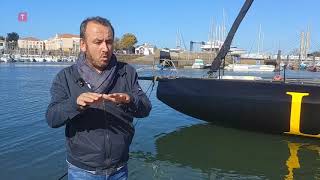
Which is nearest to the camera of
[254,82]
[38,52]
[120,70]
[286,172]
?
[120,70]

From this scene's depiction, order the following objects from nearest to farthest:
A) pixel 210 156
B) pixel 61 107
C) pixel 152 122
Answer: pixel 61 107
pixel 210 156
pixel 152 122

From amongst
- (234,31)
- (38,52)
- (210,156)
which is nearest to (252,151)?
(210,156)

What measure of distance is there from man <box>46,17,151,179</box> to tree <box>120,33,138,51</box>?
144965mm

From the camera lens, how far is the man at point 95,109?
9.43ft

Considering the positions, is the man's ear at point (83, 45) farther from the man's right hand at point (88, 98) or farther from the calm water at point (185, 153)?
the calm water at point (185, 153)

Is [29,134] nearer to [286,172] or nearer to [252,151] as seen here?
[252,151]

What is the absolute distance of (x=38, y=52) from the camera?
184625 millimetres

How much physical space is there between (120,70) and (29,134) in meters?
8.88

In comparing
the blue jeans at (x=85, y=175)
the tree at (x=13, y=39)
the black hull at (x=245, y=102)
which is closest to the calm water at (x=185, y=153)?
the black hull at (x=245, y=102)

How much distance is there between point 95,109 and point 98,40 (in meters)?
0.43

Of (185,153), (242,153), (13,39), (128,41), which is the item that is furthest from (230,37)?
(13,39)

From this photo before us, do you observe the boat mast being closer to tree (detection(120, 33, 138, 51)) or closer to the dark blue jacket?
the dark blue jacket

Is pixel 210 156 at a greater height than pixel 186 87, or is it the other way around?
pixel 186 87

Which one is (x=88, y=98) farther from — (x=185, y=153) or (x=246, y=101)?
(x=246, y=101)
